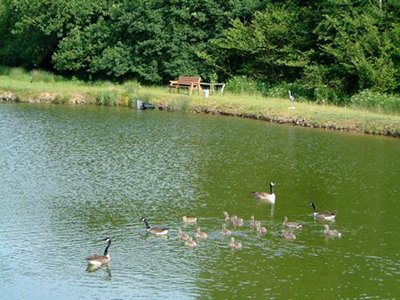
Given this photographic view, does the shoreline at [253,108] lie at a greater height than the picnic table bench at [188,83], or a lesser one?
lesser

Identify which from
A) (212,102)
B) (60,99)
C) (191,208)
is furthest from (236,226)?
(60,99)

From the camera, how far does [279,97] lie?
151ft

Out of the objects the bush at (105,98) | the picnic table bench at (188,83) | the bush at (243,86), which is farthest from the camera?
the bush at (243,86)

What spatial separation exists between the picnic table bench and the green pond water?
10.2 m

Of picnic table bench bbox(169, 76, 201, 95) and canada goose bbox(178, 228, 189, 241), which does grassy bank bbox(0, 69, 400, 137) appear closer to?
picnic table bench bbox(169, 76, 201, 95)

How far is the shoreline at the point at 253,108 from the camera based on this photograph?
36750 millimetres

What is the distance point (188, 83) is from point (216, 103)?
17.6 feet

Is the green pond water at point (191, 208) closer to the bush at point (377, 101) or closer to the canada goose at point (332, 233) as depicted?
the canada goose at point (332, 233)

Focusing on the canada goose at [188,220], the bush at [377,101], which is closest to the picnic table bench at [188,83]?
the bush at [377,101]

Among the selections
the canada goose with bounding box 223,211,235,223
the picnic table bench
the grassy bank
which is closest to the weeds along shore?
the grassy bank

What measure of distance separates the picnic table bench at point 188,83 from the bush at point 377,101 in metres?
10.0

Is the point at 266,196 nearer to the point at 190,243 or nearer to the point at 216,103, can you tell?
the point at 190,243

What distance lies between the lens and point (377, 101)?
133 ft

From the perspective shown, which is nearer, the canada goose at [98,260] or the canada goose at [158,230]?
the canada goose at [98,260]
